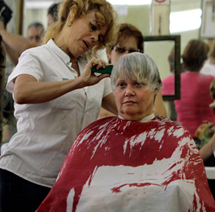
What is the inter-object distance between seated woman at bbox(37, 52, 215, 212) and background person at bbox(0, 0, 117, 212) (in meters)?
0.10

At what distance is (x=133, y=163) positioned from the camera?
4.69ft

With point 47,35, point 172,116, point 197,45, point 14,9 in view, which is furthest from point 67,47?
point 14,9

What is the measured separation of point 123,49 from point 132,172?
3.24ft

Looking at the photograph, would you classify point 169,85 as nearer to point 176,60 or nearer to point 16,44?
point 176,60

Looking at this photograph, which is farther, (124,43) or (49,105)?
(124,43)

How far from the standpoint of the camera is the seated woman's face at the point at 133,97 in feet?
5.03

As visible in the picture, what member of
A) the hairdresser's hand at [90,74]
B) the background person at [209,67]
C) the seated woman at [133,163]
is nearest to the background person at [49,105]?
the hairdresser's hand at [90,74]

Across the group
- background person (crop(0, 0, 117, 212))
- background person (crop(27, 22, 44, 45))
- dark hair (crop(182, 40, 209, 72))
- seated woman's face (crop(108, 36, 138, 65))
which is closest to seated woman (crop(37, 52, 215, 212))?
background person (crop(0, 0, 117, 212))

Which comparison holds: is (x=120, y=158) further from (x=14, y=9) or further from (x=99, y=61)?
(x=14, y=9)

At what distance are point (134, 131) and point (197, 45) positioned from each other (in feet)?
5.51

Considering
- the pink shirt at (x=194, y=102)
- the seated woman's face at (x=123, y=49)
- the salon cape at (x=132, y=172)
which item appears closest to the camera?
the salon cape at (x=132, y=172)

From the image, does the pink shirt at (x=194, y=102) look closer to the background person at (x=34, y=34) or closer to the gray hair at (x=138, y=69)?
the gray hair at (x=138, y=69)

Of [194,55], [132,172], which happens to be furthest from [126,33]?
[132,172]

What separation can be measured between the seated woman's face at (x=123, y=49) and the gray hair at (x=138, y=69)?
546mm
